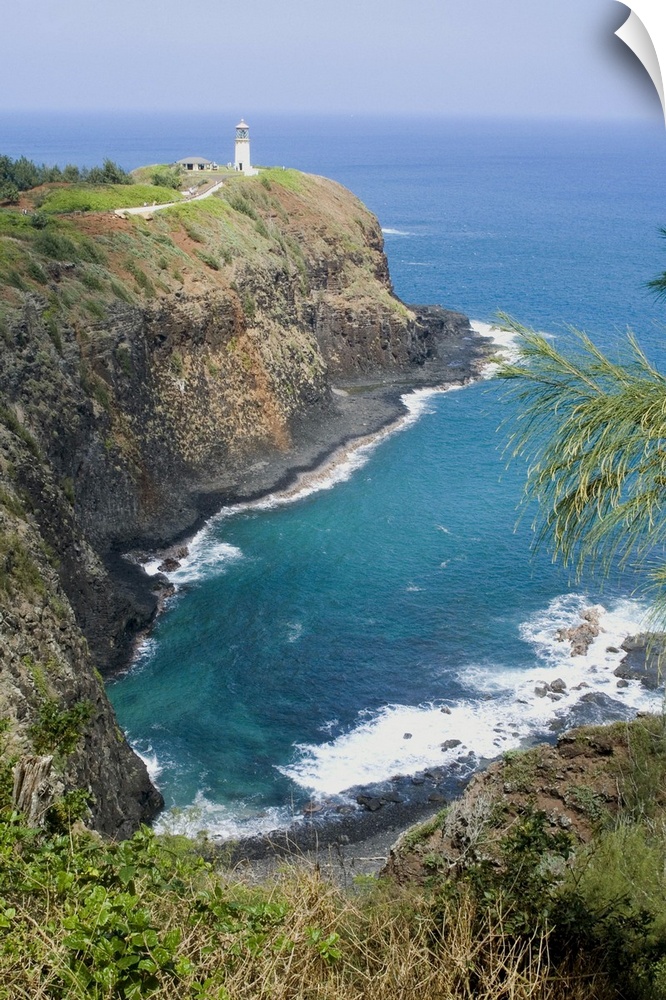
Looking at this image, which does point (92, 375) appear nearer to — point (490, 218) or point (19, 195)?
point (19, 195)

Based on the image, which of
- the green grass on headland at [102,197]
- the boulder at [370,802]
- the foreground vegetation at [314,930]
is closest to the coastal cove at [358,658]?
the boulder at [370,802]

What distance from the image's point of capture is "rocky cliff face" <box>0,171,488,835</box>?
26.8 meters

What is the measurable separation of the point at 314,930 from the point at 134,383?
42.9 m

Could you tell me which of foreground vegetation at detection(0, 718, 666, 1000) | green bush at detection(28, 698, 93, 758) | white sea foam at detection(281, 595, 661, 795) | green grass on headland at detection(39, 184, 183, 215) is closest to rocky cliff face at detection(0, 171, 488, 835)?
green bush at detection(28, 698, 93, 758)

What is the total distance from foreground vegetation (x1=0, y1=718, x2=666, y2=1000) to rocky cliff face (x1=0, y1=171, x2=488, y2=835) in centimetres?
992

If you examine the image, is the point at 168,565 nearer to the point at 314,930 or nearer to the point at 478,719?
the point at 478,719

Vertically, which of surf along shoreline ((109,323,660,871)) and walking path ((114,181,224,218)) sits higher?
walking path ((114,181,224,218))

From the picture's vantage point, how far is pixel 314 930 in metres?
8.77

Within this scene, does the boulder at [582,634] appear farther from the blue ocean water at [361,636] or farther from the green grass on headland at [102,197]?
the green grass on headland at [102,197]

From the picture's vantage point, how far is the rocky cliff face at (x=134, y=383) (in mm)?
26797

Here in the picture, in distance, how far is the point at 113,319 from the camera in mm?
48281

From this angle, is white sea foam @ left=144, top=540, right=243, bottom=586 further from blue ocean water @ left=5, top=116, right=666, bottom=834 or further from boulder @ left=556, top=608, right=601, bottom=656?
boulder @ left=556, top=608, right=601, bottom=656

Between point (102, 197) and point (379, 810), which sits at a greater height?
point (102, 197)

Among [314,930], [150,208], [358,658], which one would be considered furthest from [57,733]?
[150,208]
